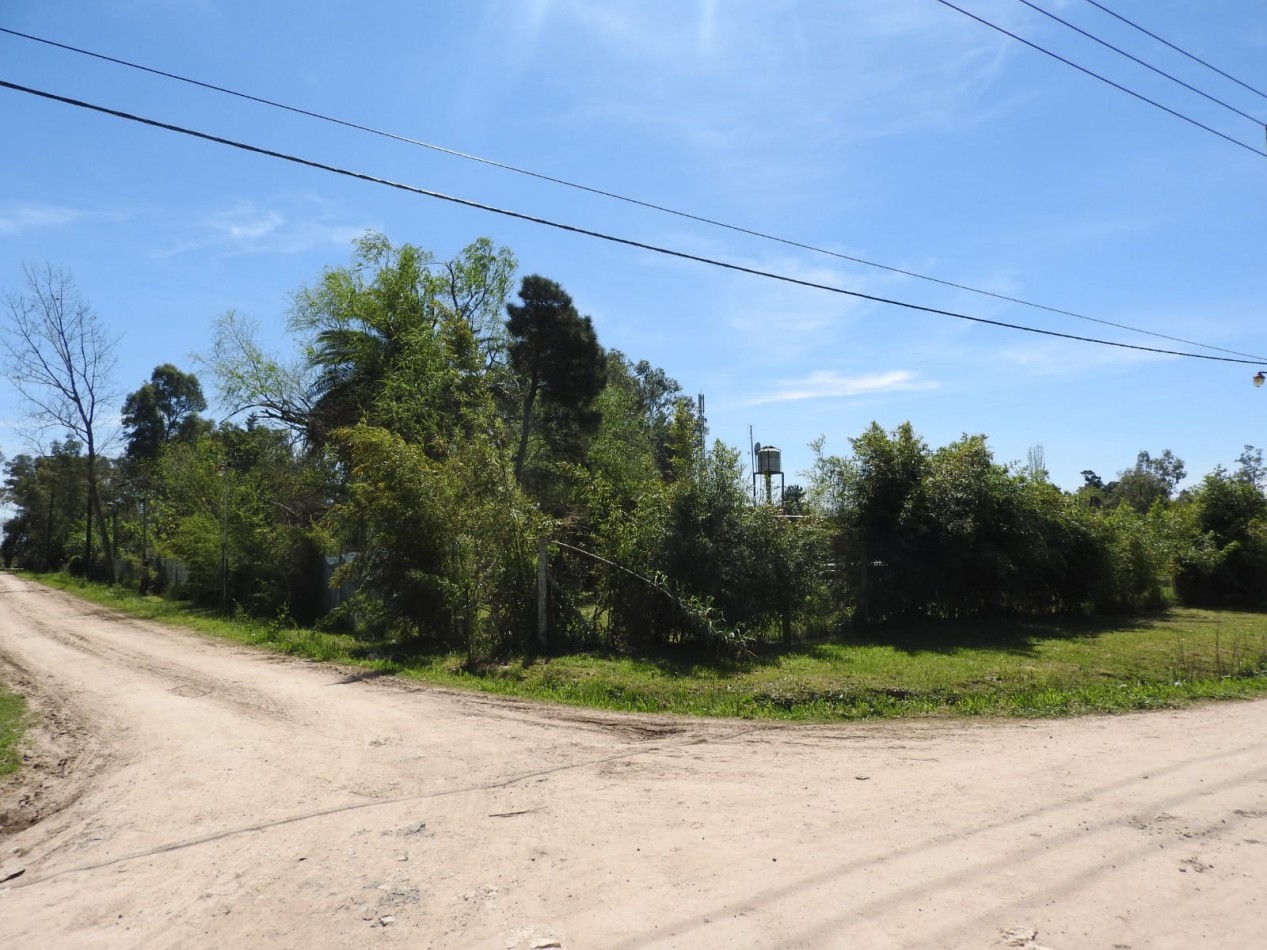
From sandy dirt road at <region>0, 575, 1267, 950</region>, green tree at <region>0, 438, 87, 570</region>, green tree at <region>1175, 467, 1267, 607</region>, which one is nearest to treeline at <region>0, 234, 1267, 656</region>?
green tree at <region>1175, 467, 1267, 607</region>

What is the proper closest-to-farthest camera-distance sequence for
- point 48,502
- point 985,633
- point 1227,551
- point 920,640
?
1. point 920,640
2. point 985,633
3. point 1227,551
4. point 48,502

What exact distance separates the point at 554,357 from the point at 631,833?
25810 mm

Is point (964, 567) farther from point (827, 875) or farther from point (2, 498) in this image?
point (2, 498)

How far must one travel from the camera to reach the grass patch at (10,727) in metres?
8.14

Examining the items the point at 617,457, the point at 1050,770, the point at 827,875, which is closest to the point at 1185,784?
the point at 1050,770

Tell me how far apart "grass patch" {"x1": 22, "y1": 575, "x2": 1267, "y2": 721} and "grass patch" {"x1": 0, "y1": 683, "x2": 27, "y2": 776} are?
14.9 feet

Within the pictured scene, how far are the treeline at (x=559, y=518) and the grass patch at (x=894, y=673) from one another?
73cm

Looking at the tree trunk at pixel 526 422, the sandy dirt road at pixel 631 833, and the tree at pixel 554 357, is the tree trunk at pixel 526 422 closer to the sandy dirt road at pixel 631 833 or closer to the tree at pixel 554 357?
the tree at pixel 554 357

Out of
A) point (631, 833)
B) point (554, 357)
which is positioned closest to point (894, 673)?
point (631, 833)

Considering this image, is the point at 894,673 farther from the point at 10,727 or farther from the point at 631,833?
the point at 10,727

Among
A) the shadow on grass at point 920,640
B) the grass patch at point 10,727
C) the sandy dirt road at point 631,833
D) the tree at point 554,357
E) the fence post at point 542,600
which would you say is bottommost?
the grass patch at point 10,727

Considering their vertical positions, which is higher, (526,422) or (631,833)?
(526,422)

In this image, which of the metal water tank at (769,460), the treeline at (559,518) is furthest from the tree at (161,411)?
the metal water tank at (769,460)

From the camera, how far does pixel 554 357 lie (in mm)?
30422
